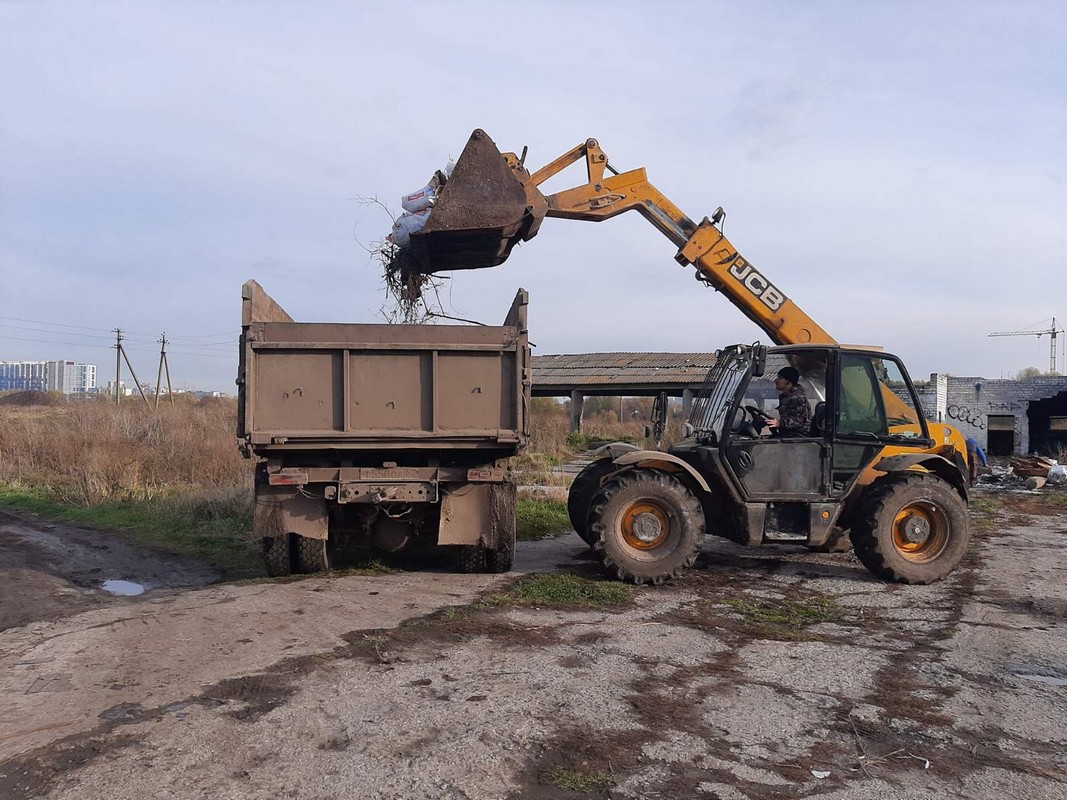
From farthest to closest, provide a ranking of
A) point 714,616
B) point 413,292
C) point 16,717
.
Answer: point 413,292
point 714,616
point 16,717

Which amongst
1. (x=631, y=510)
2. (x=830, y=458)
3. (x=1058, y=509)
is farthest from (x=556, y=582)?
(x=1058, y=509)

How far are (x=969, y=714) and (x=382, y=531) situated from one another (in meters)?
5.11

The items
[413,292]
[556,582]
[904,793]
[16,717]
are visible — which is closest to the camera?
[904,793]

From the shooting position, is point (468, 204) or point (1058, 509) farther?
point (1058, 509)

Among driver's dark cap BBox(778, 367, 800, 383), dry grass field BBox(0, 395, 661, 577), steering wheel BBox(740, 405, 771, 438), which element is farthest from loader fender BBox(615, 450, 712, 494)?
dry grass field BBox(0, 395, 661, 577)

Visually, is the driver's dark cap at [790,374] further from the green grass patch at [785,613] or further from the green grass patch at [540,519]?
the green grass patch at [540,519]

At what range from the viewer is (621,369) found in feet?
110

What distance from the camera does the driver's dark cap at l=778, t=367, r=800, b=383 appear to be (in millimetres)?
8359

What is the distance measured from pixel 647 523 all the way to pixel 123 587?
526cm

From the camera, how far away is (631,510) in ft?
26.0

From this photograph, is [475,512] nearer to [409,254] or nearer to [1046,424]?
[409,254]

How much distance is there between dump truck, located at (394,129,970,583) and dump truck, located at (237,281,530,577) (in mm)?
1161

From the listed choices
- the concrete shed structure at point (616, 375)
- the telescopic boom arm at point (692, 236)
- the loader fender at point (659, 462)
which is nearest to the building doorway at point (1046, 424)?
the concrete shed structure at point (616, 375)

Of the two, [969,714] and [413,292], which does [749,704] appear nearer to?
[969,714]
